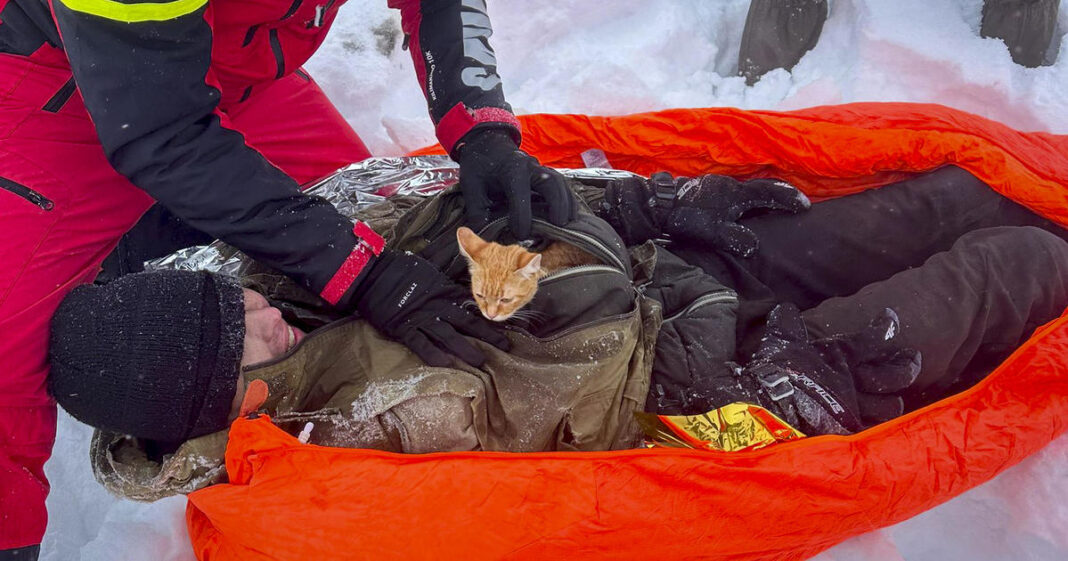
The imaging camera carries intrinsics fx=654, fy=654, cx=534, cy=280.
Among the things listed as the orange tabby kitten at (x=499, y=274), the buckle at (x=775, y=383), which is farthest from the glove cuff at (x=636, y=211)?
the buckle at (x=775, y=383)

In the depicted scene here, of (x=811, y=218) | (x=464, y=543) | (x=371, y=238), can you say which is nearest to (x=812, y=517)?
(x=464, y=543)

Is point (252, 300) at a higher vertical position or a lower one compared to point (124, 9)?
lower

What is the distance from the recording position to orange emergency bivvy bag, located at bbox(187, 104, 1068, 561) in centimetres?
122

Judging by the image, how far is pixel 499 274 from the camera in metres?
1.48

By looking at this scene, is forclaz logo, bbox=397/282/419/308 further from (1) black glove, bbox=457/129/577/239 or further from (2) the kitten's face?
(1) black glove, bbox=457/129/577/239

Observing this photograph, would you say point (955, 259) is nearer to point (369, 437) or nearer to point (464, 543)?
point (464, 543)

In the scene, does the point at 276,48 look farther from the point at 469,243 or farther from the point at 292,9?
the point at 469,243

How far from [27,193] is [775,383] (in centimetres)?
170

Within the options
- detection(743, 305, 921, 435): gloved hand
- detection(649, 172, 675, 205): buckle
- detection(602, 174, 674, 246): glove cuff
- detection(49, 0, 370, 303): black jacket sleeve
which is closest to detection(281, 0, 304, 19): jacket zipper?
detection(49, 0, 370, 303): black jacket sleeve

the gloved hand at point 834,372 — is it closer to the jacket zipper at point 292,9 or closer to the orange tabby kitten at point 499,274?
the orange tabby kitten at point 499,274

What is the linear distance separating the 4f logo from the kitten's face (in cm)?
53

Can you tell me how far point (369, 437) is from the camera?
1.29 meters

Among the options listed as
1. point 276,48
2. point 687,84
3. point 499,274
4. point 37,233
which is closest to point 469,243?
point 499,274

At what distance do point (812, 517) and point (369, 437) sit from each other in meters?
0.91
